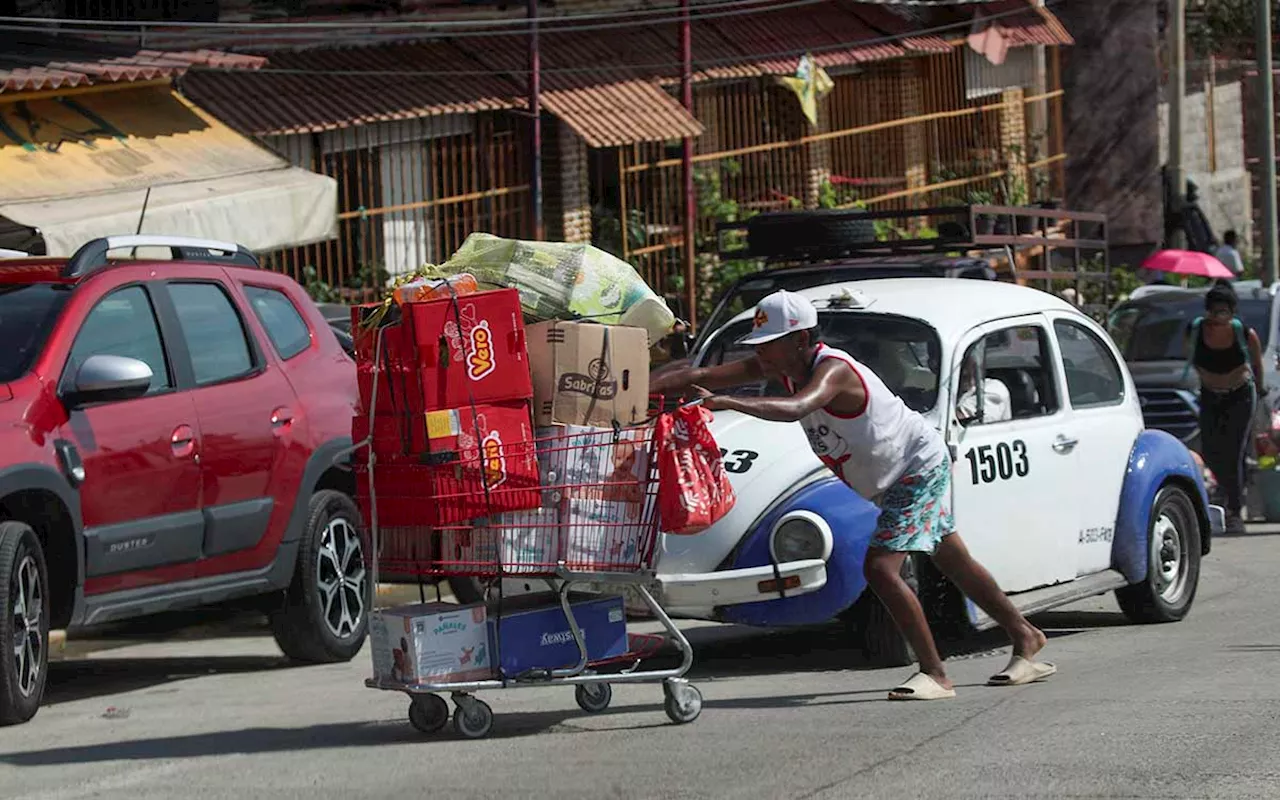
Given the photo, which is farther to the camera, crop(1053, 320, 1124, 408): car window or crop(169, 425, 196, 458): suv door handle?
crop(1053, 320, 1124, 408): car window

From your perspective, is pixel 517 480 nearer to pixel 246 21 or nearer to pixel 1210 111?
pixel 246 21

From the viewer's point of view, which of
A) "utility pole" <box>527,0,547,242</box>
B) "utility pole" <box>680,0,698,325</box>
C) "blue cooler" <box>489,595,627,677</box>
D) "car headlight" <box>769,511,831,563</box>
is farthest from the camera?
"utility pole" <box>680,0,698,325</box>

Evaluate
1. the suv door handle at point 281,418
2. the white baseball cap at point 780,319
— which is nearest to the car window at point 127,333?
the suv door handle at point 281,418

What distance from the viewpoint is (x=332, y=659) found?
11086 millimetres

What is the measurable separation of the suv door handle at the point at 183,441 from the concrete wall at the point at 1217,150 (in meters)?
34.4

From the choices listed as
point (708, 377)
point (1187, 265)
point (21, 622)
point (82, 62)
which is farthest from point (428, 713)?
point (1187, 265)

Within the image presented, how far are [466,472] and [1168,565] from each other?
5030 millimetres

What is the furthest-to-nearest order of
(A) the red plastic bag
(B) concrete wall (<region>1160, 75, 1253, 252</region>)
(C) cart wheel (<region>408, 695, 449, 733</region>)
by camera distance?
(B) concrete wall (<region>1160, 75, 1253, 252</region>) → (C) cart wheel (<region>408, 695, 449, 733</region>) → (A) the red plastic bag

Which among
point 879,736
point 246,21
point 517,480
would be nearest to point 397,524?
point 517,480

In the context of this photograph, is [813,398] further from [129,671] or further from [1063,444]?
[129,671]

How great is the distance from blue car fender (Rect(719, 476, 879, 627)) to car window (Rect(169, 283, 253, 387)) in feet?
9.66

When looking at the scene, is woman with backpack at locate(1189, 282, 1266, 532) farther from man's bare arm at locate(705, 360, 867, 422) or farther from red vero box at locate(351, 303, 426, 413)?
red vero box at locate(351, 303, 426, 413)

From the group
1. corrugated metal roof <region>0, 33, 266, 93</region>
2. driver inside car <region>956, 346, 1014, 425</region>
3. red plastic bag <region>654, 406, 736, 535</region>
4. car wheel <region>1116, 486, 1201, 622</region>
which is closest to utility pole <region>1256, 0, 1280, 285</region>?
corrugated metal roof <region>0, 33, 266, 93</region>

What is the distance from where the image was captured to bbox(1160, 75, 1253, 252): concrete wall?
42906mm
